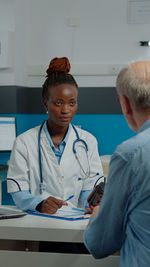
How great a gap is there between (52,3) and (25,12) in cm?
26

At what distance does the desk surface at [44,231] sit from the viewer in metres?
1.38

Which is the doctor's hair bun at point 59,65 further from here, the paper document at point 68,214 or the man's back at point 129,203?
the man's back at point 129,203

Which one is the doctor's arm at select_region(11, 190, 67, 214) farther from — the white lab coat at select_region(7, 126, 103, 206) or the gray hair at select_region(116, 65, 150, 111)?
the gray hair at select_region(116, 65, 150, 111)

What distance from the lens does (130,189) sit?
987 millimetres

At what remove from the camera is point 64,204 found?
1.61m

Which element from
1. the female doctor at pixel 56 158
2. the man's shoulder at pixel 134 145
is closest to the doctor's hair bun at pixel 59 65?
the female doctor at pixel 56 158

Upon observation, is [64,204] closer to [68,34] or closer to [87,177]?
[87,177]

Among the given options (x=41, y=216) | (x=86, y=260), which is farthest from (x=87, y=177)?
(x=86, y=260)

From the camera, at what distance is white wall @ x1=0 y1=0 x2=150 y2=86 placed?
3465 mm

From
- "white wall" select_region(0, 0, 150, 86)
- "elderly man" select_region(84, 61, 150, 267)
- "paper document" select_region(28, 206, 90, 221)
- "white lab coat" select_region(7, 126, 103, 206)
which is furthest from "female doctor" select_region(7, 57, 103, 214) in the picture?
"white wall" select_region(0, 0, 150, 86)

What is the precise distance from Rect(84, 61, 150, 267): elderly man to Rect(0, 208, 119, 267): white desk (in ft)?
1.04

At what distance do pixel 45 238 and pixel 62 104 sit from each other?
2.20ft

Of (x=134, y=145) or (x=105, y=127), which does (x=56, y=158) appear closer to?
(x=134, y=145)

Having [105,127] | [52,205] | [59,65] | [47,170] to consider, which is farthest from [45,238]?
[105,127]
